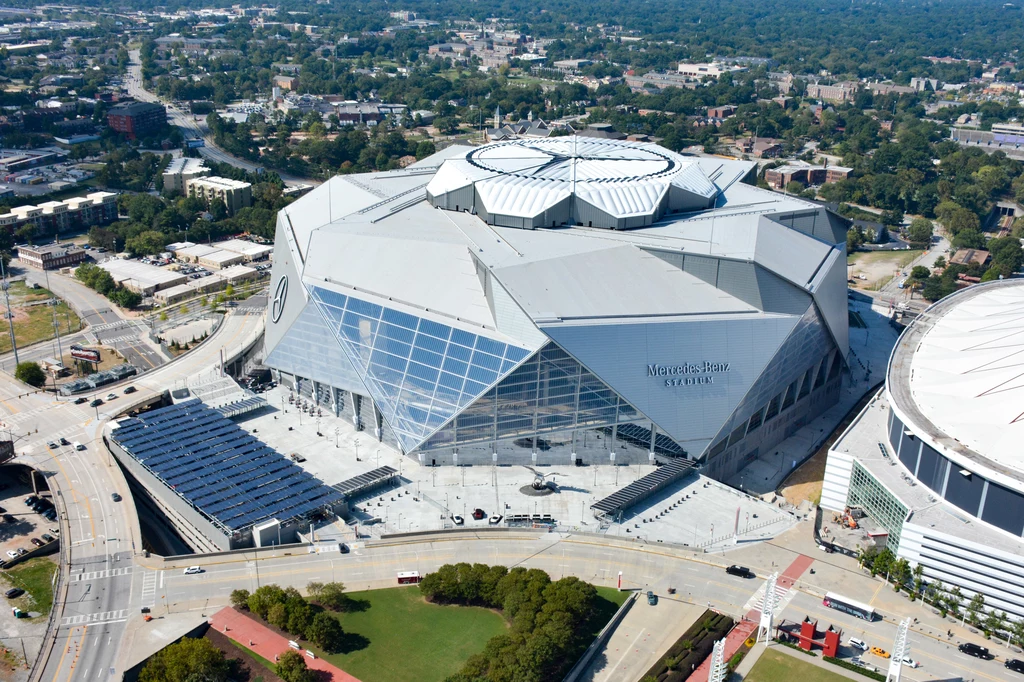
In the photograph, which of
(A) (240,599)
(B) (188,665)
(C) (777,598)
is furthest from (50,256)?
(C) (777,598)

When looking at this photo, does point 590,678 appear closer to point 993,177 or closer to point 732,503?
point 732,503

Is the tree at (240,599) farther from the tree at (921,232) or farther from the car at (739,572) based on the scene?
the tree at (921,232)

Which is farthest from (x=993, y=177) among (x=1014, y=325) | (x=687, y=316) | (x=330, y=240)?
(x=330, y=240)

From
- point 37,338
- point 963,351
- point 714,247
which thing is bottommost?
point 37,338

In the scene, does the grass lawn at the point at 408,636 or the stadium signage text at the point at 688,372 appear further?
the stadium signage text at the point at 688,372

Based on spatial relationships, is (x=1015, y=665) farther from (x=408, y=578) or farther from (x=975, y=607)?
(x=408, y=578)

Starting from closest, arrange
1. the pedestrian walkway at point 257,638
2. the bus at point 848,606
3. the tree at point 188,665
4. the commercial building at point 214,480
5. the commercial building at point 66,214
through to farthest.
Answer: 1. the tree at point 188,665
2. the pedestrian walkway at point 257,638
3. the bus at point 848,606
4. the commercial building at point 214,480
5. the commercial building at point 66,214

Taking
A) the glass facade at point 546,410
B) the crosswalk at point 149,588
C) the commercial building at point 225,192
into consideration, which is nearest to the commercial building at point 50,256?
the commercial building at point 225,192

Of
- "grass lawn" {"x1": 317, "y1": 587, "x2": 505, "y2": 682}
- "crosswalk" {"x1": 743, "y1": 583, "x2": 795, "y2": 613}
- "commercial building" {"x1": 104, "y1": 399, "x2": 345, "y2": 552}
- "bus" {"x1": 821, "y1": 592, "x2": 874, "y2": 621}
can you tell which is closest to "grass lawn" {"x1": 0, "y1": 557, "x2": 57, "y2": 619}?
"commercial building" {"x1": 104, "y1": 399, "x2": 345, "y2": 552}
